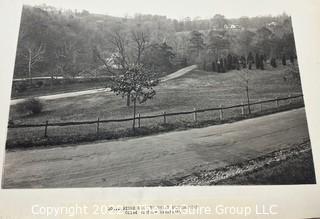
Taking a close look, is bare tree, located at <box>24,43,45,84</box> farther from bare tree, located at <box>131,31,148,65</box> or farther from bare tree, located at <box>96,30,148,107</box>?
bare tree, located at <box>131,31,148,65</box>

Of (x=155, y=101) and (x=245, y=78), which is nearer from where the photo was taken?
(x=155, y=101)

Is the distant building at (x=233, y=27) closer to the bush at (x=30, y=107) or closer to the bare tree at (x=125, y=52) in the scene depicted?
the bare tree at (x=125, y=52)

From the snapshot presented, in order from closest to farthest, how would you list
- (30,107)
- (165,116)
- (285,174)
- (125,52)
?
(285,174), (30,107), (165,116), (125,52)

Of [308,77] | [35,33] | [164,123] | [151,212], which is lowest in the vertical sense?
[151,212]

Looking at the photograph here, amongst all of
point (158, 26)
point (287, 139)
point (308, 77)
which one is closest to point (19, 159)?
point (158, 26)

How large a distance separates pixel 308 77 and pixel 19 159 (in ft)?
11.6

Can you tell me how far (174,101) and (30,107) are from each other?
1696 millimetres

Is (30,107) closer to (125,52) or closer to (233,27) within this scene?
(125,52)

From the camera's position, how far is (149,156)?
363cm

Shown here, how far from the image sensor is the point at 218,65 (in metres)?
4.24

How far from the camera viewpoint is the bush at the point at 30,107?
149 inches

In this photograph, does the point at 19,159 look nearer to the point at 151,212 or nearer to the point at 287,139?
the point at 151,212

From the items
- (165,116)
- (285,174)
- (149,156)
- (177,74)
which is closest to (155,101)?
(165,116)

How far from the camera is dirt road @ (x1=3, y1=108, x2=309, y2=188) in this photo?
346 cm
